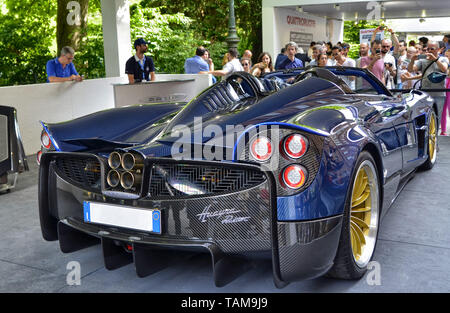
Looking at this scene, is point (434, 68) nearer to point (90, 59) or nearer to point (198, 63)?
point (198, 63)

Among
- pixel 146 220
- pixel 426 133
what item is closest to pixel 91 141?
pixel 146 220

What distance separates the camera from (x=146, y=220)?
2623 millimetres

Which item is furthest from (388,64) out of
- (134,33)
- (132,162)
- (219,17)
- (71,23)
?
(219,17)

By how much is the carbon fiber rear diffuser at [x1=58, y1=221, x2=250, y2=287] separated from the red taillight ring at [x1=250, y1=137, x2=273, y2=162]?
478mm

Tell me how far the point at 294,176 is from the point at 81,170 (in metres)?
1.25

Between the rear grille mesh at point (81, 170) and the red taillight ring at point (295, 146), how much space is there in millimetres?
1046

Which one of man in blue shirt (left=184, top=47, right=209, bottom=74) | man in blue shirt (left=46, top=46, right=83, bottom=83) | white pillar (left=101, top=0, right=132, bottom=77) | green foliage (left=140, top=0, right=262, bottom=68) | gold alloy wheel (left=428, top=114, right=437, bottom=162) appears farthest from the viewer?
green foliage (left=140, top=0, right=262, bottom=68)

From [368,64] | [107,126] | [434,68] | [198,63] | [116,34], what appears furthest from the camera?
[116,34]

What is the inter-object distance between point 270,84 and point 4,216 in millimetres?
2549

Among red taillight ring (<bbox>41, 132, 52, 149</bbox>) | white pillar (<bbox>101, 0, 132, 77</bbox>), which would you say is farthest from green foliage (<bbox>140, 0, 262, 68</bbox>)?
red taillight ring (<bbox>41, 132, 52, 149</bbox>)

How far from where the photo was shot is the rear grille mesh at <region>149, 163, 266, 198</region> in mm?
2516

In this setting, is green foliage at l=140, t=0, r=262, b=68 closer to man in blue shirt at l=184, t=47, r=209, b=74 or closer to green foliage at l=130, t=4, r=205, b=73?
green foliage at l=130, t=4, r=205, b=73

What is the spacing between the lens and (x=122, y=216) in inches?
106
